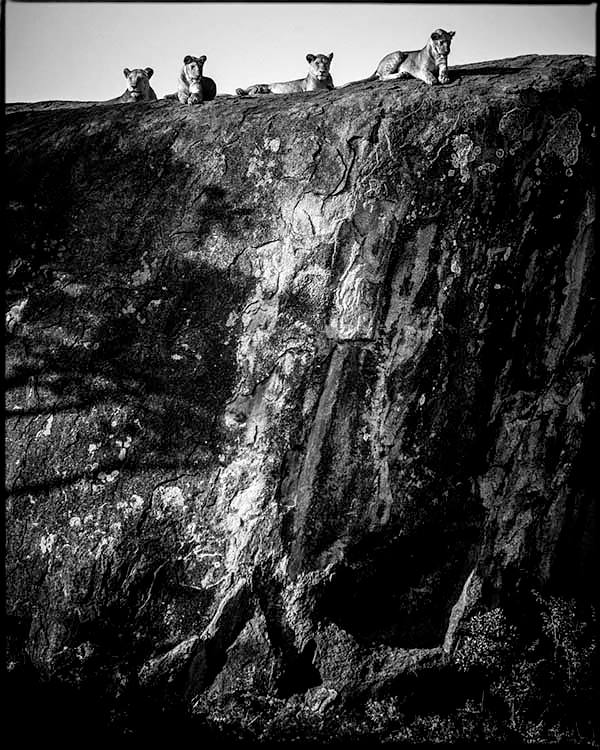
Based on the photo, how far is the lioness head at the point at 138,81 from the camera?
27.6ft

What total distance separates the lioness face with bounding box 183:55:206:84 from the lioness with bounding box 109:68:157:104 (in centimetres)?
77

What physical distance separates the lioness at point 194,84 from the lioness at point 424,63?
170 cm

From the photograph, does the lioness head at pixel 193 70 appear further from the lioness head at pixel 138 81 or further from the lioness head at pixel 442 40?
the lioness head at pixel 442 40

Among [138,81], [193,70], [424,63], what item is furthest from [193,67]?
[424,63]

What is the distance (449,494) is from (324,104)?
459cm

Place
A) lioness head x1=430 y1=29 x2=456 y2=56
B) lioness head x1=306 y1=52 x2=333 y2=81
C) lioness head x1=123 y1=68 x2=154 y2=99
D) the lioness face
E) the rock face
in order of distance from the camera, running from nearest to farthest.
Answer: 1. the rock face
2. lioness head x1=430 y1=29 x2=456 y2=56
3. the lioness face
4. lioness head x1=306 y1=52 x2=333 y2=81
5. lioness head x1=123 y1=68 x2=154 y2=99

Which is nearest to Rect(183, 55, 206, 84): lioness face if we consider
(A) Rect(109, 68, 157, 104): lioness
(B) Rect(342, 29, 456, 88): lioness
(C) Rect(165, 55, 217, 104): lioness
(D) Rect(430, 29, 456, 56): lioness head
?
(C) Rect(165, 55, 217, 104): lioness

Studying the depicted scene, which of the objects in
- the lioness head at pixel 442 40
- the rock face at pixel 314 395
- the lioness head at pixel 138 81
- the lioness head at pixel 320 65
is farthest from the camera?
the lioness head at pixel 138 81

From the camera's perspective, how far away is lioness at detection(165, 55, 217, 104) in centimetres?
781

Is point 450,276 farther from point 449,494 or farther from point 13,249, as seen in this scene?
point 13,249

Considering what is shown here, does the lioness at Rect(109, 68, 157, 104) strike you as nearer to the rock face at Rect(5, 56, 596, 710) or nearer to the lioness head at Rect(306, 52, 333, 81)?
the rock face at Rect(5, 56, 596, 710)

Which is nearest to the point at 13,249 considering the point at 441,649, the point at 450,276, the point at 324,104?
the point at 324,104

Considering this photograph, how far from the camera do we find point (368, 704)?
679 centimetres

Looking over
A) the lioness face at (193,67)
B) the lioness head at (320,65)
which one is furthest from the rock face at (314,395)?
the lioness face at (193,67)
